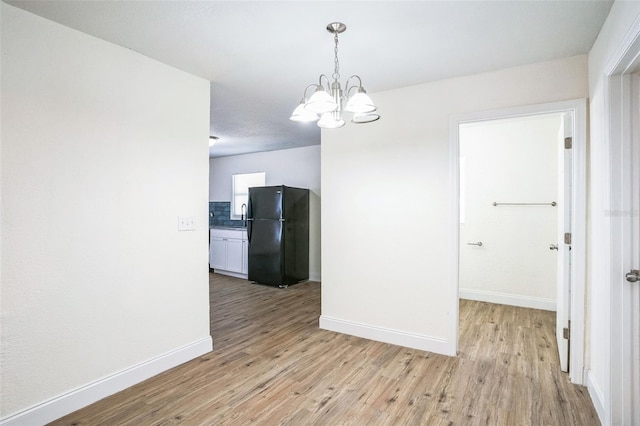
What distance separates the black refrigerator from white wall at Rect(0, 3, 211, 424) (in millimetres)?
2481

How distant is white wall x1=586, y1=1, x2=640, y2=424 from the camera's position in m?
1.71

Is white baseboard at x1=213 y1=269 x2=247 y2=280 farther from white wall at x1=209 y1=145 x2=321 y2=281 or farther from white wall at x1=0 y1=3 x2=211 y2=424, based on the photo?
white wall at x1=0 y1=3 x2=211 y2=424

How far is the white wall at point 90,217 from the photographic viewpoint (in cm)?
183

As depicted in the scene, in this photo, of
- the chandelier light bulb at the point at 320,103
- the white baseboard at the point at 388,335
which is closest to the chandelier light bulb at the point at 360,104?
the chandelier light bulb at the point at 320,103

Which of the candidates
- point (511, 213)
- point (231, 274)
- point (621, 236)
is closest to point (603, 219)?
point (621, 236)

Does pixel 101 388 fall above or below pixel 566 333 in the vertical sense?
below

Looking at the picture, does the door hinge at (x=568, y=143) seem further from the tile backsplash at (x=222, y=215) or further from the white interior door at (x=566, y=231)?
the tile backsplash at (x=222, y=215)

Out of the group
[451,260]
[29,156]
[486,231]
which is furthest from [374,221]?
[29,156]

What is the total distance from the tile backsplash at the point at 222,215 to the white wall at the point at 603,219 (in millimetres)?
5875

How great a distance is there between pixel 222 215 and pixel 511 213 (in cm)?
547

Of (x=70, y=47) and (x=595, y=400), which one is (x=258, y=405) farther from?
(x=70, y=47)

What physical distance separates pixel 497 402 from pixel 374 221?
167 centimetres

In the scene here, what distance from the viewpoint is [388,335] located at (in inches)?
121

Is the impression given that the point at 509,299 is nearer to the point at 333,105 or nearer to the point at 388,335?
the point at 388,335
